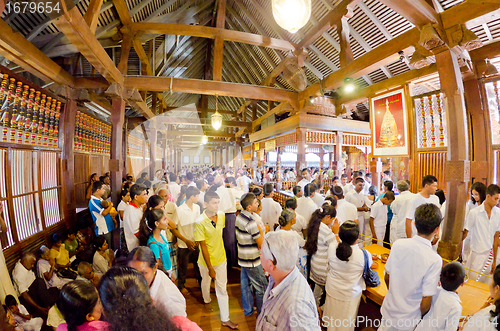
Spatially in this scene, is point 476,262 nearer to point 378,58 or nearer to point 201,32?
point 378,58

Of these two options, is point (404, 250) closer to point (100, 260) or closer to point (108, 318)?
point (108, 318)

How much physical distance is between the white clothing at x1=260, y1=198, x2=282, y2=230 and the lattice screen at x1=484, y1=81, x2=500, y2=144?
3.38 m

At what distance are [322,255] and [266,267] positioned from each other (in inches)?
52.8

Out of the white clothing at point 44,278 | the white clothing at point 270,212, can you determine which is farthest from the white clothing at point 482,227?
the white clothing at point 44,278

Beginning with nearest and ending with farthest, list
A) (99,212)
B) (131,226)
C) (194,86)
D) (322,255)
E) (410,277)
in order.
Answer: (410,277) → (322,255) → (131,226) → (99,212) → (194,86)

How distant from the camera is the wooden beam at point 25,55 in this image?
262 cm

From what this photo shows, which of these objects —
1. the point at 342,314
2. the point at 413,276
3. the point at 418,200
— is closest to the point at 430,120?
the point at 418,200

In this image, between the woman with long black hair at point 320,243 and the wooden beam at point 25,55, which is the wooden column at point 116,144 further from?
the woman with long black hair at point 320,243

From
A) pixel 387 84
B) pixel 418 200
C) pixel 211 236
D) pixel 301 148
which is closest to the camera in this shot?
pixel 211 236

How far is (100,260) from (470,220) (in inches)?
208

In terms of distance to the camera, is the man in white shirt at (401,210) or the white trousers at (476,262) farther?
the man in white shirt at (401,210)

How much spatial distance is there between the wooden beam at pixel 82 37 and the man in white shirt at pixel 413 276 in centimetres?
400

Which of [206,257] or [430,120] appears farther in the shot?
[430,120]

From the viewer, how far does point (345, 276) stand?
213 centimetres
